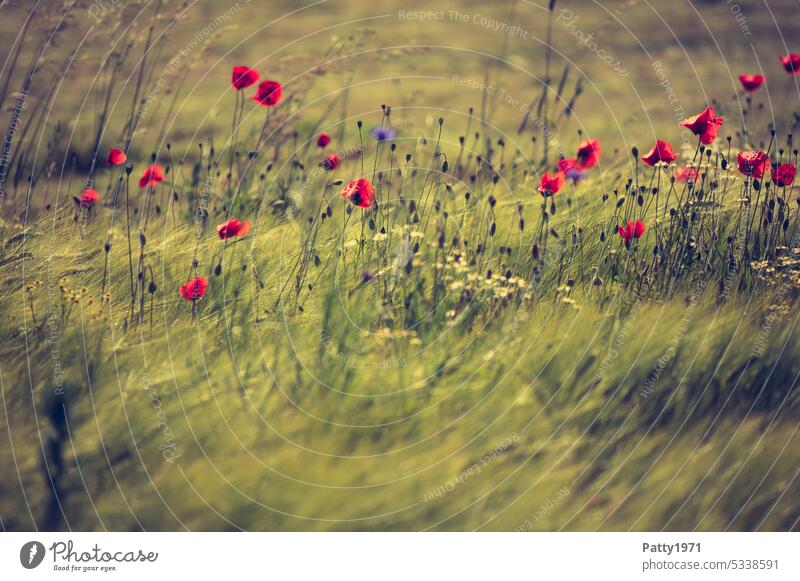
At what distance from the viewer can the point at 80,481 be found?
3.83 m

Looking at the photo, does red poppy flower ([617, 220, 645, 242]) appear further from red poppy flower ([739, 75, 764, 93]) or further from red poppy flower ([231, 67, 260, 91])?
red poppy flower ([231, 67, 260, 91])

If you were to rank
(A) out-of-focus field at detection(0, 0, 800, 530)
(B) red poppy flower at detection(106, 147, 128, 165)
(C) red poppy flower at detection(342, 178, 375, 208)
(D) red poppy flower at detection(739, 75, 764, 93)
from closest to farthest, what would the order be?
(A) out-of-focus field at detection(0, 0, 800, 530) < (C) red poppy flower at detection(342, 178, 375, 208) < (B) red poppy flower at detection(106, 147, 128, 165) < (D) red poppy flower at detection(739, 75, 764, 93)

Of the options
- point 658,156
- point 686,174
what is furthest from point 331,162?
point 686,174

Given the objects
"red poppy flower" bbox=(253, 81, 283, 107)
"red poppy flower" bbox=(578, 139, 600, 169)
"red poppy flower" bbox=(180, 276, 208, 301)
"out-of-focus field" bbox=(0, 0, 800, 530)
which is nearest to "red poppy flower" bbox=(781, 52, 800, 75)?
"out-of-focus field" bbox=(0, 0, 800, 530)

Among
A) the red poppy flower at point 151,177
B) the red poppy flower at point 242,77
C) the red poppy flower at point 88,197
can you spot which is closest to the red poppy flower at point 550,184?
the red poppy flower at point 242,77

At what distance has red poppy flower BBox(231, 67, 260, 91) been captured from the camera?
13.8 ft

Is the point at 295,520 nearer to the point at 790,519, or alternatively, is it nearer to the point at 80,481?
the point at 80,481

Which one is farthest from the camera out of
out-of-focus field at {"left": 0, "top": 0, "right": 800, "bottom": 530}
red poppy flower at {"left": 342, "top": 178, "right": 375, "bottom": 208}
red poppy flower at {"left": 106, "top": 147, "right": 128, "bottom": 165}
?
red poppy flower at {"left": 106, "top": 147, "right": 128, "bottom": 165}

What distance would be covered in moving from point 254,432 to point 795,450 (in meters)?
2.47

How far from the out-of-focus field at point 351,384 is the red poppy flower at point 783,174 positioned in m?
0.42

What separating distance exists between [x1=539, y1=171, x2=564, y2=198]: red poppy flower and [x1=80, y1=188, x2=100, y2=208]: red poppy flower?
2039mm

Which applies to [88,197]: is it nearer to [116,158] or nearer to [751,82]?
[116,158]

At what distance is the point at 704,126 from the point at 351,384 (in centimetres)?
203

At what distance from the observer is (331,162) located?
13.4 ft
